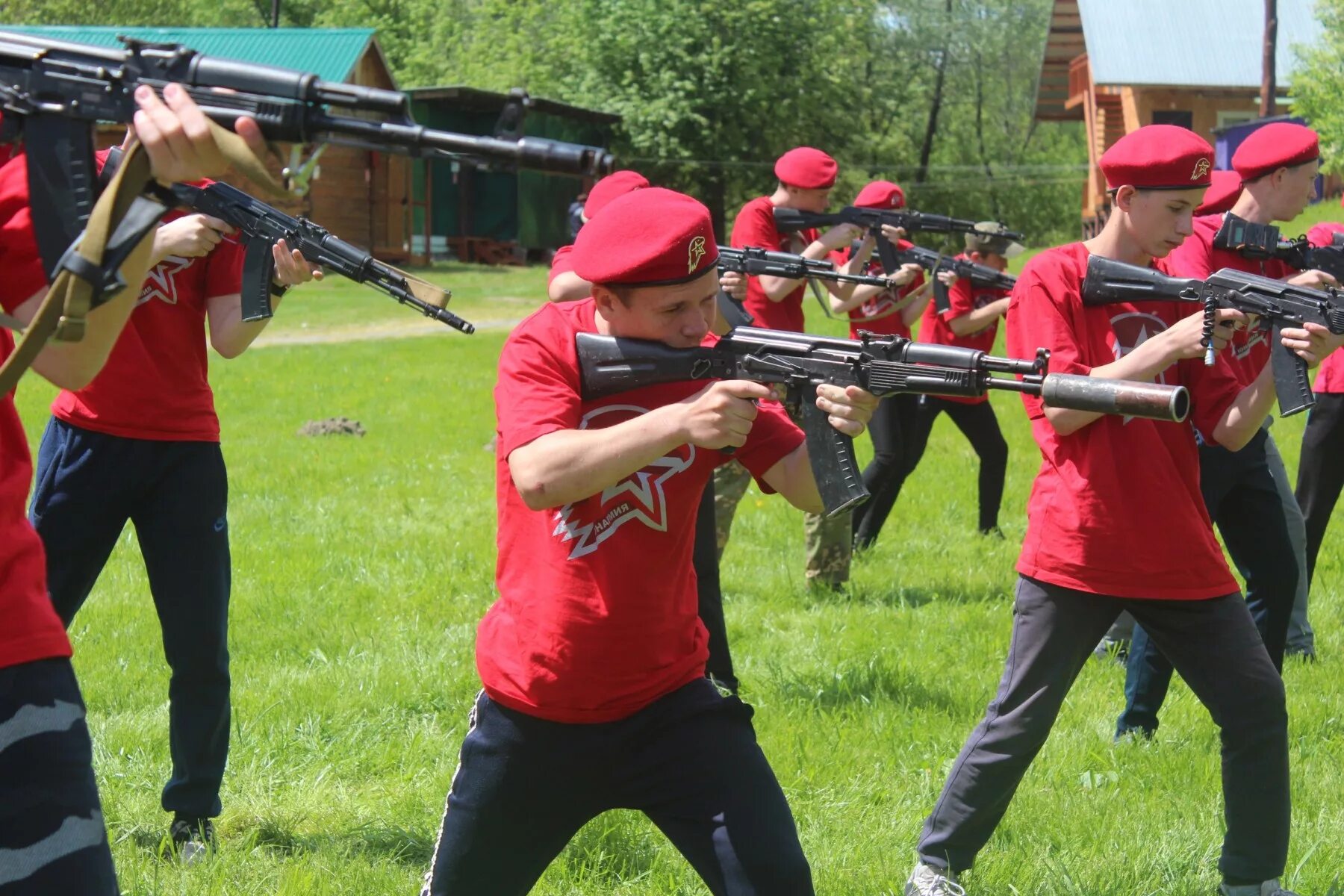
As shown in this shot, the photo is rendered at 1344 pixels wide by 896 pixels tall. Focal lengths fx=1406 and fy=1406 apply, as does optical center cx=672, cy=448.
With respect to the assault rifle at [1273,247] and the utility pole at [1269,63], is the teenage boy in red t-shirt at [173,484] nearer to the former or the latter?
the assault rifle at [1273,247]

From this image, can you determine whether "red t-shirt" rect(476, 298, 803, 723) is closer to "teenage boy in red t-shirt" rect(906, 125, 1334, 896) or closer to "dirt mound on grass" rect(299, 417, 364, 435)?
"teenage boy in red t-shirt" rect(906, 125, 1334, 896)

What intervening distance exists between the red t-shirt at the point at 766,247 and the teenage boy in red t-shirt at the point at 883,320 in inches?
42.2

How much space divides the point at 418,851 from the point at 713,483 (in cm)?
294

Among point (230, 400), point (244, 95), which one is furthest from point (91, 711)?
point (230, 400)

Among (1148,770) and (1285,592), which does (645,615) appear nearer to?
(1148,770)

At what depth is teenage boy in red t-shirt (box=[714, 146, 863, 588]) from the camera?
7871 millimetres

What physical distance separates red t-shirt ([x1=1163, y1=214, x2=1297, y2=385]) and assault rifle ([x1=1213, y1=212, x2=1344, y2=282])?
4 cm

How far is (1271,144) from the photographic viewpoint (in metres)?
5.88

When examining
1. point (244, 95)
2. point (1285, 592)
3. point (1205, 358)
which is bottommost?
point (1285, 592)

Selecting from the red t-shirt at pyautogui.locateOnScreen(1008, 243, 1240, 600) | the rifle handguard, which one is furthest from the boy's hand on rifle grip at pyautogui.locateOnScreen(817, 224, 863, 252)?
the rifle handguard

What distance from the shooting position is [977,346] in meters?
9.81

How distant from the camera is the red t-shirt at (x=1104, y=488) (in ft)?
13.3

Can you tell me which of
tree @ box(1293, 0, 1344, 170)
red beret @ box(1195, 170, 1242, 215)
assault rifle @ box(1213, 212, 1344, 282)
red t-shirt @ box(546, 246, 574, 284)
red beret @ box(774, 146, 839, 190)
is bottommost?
red t-shirt @ box(546, 246, 574, 284)

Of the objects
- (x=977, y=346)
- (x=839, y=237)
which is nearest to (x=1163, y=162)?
(x=839, y=237)
